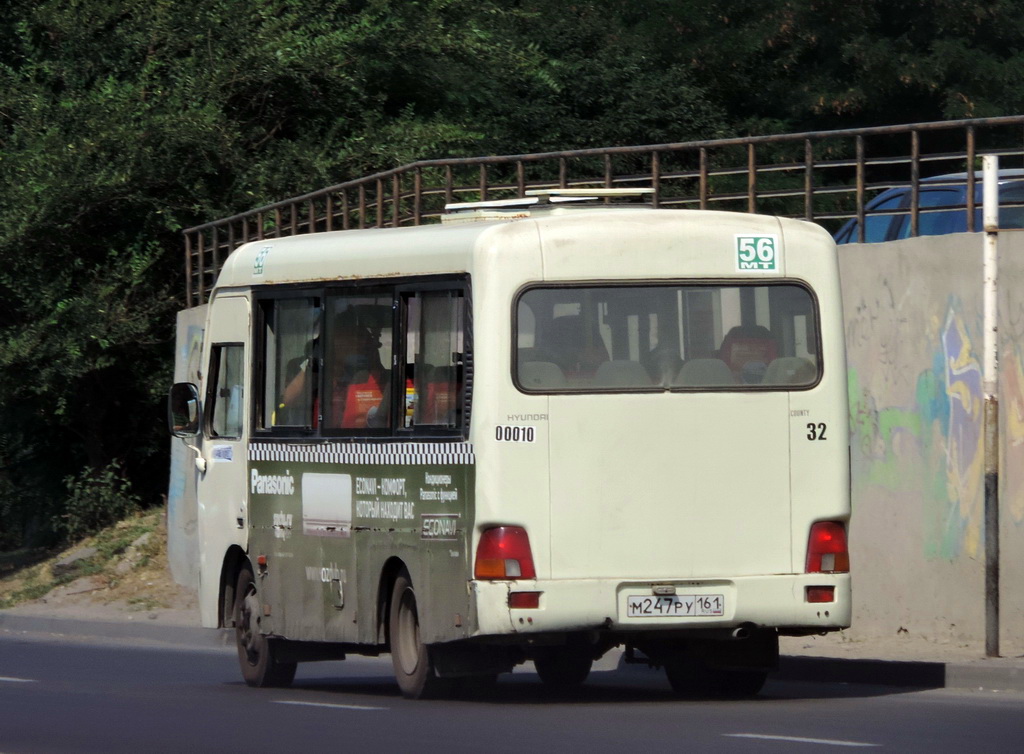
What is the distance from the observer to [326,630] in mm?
13578

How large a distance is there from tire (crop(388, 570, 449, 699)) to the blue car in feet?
17.4

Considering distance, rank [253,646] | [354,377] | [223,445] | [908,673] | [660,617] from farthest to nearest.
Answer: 1. [223,445]
2. [253,646]
3. [354,377]
4. [908,673]
5. [660,617]

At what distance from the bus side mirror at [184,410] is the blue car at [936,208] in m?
5.17

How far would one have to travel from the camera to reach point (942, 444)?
51.1 feet

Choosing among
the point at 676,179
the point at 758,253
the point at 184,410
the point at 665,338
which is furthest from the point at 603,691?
the point at 676,179

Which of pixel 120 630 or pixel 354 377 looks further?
pixel 120 630

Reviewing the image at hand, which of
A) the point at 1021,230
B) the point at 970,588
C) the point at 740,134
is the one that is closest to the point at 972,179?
the point at 1021,230

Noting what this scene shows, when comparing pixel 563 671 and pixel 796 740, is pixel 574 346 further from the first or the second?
pixel 563 671

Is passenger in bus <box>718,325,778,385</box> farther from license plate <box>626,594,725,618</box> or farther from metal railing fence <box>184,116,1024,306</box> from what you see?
metal railing fence <box>184,116,1024,306</box>

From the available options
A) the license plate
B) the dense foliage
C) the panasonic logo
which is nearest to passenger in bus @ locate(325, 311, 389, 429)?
the panasonic logo

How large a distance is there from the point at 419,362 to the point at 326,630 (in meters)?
1.97

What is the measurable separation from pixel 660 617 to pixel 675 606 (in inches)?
4.0

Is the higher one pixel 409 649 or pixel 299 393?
pixel 299 393

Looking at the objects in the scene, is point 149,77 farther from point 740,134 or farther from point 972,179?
point 972,179
